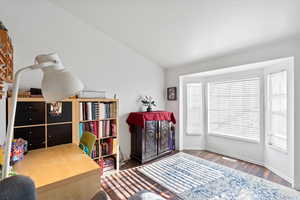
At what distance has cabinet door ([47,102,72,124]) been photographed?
198cm

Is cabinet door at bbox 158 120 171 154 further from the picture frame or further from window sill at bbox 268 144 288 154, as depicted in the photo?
window sill at bbox 268 144 288 154

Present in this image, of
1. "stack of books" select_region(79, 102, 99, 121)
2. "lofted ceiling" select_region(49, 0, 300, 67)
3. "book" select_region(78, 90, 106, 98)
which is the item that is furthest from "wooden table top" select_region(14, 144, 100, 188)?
"lofted ceiling" select_region(49, 0, 300, 67)

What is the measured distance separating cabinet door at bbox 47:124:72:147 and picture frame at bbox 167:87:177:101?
2.46 metres

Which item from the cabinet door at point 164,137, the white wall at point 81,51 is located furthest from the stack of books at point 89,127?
the cabinet door at point 164,137

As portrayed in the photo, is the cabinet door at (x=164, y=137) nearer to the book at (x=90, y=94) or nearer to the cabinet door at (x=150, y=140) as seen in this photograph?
the cabinet door at (x=150, y=140)

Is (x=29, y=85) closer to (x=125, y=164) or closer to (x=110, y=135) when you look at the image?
(x=110, y=135)

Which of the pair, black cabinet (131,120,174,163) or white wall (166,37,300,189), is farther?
black cabinet (131,120,174,163)

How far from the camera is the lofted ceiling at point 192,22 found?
5.59 feet

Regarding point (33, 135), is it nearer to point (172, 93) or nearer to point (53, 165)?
point (53, 165)

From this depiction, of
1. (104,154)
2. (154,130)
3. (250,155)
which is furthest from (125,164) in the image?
(250,155)

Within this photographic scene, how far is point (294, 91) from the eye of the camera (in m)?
2.04

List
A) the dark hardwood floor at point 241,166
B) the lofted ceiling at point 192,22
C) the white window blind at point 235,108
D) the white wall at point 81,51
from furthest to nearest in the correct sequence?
the white window blind at point 235,108 < the dark hardwood floor at point 241,166 < the white wall at point 81,51 < the lofted ceiling at point 192,22

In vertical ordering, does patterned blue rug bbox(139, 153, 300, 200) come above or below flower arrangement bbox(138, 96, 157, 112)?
below

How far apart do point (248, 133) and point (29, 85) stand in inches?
164
